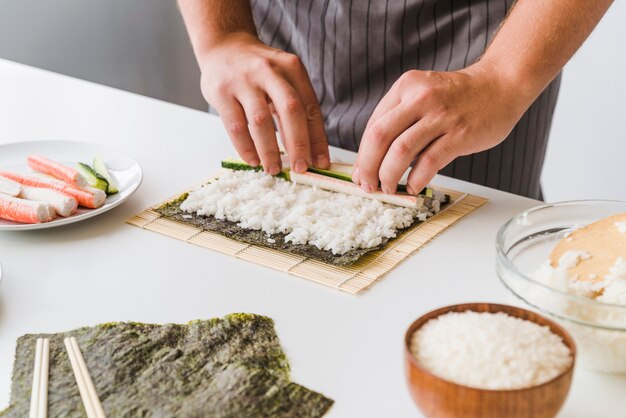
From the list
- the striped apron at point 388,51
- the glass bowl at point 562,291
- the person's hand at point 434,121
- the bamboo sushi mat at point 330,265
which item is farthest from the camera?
the striped apron at point 388,51

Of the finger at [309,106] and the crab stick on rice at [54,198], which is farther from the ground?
the finger at [309,106]

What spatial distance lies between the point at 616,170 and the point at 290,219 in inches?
77.6

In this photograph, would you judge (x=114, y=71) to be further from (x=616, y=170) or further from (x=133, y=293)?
(x=133, y=293)

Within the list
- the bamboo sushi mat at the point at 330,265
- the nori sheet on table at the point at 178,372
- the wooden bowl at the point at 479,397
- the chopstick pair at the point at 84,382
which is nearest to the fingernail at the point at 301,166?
the bamboo sushi mat at the point at 330,265

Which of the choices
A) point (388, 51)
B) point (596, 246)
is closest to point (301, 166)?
point (388, 51)

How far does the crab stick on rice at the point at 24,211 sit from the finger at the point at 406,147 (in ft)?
1.79

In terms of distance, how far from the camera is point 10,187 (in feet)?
4.26

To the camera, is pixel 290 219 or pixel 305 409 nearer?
pixel 305 409

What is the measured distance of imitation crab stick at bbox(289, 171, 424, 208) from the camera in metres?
1.29

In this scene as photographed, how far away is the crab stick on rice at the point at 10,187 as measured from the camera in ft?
4.24

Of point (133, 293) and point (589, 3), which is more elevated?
point (589, 3)

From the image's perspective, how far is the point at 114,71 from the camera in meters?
3.51

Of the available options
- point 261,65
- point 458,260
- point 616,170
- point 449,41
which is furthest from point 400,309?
point 616,170

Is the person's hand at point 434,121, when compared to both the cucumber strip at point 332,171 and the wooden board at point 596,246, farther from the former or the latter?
the wooden board at point 596,246
